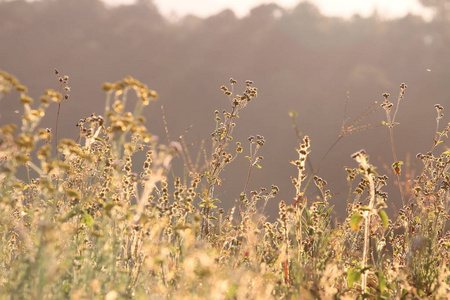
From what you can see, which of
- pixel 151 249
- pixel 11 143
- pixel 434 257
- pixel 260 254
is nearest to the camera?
pixel 11 143

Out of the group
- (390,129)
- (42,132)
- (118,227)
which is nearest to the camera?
(42,132)

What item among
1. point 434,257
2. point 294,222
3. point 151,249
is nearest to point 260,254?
point 294,222

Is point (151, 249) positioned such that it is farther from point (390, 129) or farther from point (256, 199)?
point (390, 129)

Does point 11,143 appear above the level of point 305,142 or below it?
below

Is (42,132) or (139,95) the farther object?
(139,95)

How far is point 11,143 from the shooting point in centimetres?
208

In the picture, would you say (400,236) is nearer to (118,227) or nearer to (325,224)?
(325,224)

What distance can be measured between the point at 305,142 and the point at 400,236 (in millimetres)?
2215

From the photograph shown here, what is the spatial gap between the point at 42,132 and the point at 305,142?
177 cm

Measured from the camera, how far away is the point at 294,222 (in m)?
3.14

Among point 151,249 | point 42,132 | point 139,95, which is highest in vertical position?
point 139,95

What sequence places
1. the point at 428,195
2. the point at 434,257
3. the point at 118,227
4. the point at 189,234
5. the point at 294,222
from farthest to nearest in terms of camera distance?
the point at 428,195, the point at 434,257, the point at 294,222, the point at 118,227, the point at 189,234

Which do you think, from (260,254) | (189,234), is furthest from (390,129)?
(189,234)

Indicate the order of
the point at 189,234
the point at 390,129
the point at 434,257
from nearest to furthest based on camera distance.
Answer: the point at 189,234 → the point at 434,257 → the point at 390,129
